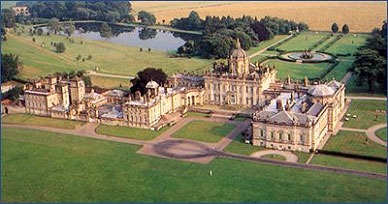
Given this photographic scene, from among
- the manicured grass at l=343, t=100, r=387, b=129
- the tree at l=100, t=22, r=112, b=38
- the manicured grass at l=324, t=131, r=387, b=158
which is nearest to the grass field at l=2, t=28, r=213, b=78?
the tree at l=100, t=22, r=112, b=38

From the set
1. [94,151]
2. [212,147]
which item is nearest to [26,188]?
[94,151]

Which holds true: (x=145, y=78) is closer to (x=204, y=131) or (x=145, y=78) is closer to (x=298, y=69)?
(x=204, y=131)

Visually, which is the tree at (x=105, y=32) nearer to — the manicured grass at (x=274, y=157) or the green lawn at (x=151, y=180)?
the green lawn at (x=151, y=180)

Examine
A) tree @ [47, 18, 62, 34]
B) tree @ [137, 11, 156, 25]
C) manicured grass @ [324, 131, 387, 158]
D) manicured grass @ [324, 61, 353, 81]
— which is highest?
tree @ [137, 11, 156, 25]

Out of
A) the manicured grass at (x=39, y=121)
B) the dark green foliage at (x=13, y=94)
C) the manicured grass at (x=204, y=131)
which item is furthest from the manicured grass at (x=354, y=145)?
the dark green foliage at (x=13, y=94)

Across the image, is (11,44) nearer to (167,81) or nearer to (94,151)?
(167,81)

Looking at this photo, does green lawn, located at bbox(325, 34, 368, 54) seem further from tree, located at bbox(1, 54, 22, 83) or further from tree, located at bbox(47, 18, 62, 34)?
tree, located at bbox(47, 18, 62, 34)

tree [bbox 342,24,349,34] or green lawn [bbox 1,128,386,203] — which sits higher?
tree [bbox 342,24,349,34]
